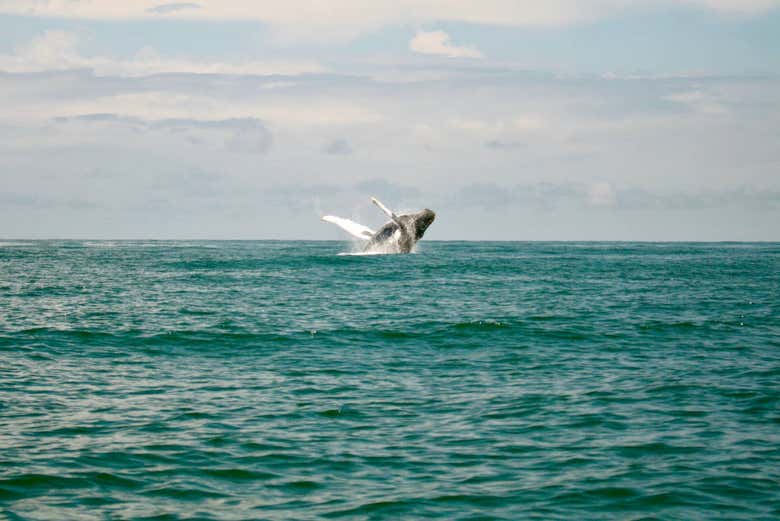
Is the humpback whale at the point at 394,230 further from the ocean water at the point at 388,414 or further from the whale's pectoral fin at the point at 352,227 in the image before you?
the ocean water at the point at 388,414

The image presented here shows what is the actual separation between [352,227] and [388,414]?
62632mm

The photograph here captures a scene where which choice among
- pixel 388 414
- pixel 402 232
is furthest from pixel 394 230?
pixel 388 414

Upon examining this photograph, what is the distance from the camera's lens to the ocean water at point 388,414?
1231 centimetres

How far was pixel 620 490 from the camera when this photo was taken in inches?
496

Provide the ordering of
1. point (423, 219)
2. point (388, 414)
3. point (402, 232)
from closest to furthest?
1. point (388, 414)
2. point (423, 219)
3. point (402, 232)

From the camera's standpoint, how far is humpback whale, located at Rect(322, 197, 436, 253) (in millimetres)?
76750

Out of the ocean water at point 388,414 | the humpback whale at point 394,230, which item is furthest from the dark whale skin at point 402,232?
the ocean water at point 388,414

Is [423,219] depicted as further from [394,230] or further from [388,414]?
[388,414]

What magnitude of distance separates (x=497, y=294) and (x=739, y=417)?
32.1 m

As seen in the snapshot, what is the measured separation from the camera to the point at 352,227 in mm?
79750

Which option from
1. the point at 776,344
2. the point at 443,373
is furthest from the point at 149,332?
the point at 776,344

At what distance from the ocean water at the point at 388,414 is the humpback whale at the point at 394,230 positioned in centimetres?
3881

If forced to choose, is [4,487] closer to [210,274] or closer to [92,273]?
[210,274]

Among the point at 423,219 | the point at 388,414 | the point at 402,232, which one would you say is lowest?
the point at 388,414
